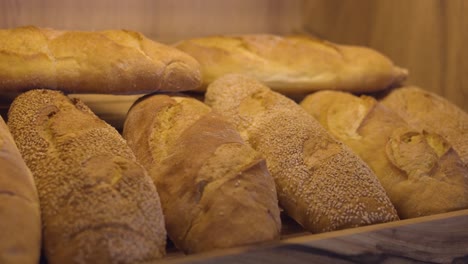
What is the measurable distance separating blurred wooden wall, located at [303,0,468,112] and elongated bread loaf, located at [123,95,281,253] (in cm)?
96

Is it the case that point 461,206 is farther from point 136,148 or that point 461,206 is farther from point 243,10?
point 243,10

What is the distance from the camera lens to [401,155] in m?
1.52

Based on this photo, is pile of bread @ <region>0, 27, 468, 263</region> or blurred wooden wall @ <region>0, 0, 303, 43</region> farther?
blurred wooden wall @ <region>0, 0, 303, 43</region>

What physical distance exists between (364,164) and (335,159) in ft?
0.31

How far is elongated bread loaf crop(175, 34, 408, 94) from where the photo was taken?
187 cm

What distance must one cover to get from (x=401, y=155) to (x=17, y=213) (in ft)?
3.14

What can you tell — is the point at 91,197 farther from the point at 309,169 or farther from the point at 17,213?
the point at 309,169

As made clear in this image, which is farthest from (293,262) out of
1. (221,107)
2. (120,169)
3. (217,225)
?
(221,107)

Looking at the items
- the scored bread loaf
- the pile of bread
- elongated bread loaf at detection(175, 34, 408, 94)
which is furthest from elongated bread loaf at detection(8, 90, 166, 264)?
elongated bread loaf at detection(175, 34, 408, 94)

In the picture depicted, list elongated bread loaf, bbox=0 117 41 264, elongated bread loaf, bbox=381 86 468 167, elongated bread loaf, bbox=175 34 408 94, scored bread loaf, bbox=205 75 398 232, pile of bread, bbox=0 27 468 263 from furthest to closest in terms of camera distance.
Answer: elongated bread loaf, bbox=175 34 408 94 < elongated bread loaf, bbox=381 86 468 167 < scored bread loaf, bbox=205 75 398 232 < pile of bread, bbox=0 27 468 263 < elongated bread loaf, bbox=0 117 41 264

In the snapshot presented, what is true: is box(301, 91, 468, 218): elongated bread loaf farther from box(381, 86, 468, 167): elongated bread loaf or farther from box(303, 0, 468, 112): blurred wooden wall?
box(303, 0, 468, 112): blurred wooden wall

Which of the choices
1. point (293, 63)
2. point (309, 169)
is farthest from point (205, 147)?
point (293, 63)

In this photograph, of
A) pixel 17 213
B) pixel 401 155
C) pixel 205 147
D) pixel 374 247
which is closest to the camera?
pixel 17 213

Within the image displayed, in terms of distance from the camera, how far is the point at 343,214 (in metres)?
1.30
